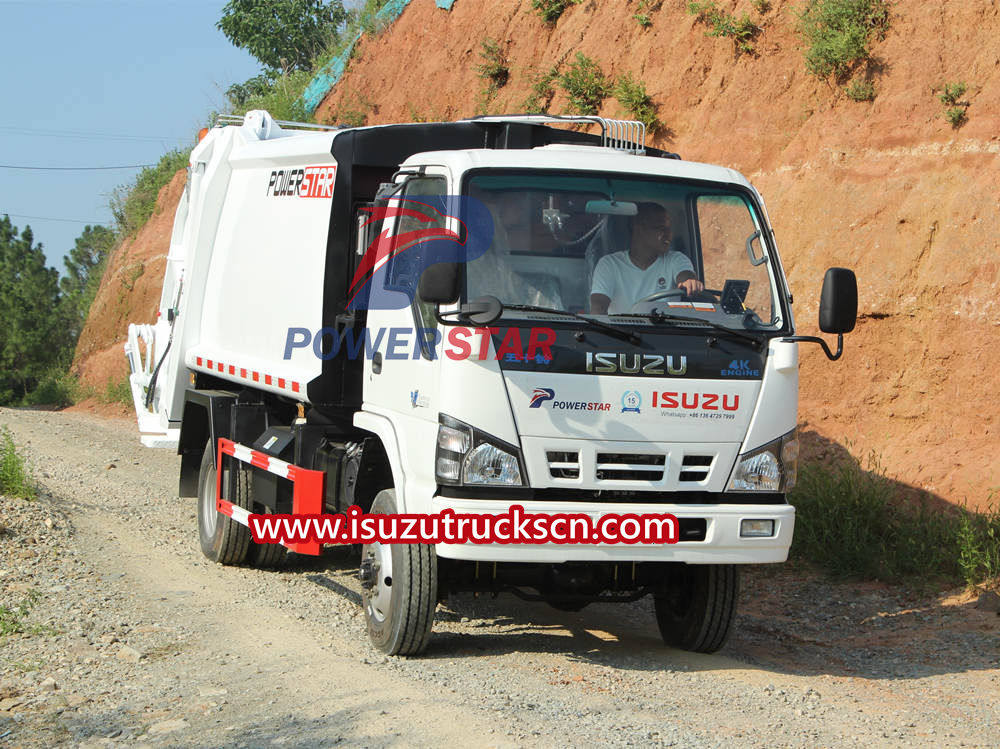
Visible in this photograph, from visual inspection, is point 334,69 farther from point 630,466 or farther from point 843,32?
point 630,466

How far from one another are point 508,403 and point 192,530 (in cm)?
530

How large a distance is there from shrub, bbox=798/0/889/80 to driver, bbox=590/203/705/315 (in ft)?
24.5

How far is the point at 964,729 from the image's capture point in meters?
5.22

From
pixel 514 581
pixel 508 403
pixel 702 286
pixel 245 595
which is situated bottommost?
pixel 245 595

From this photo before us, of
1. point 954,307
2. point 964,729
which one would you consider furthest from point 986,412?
point 964,729

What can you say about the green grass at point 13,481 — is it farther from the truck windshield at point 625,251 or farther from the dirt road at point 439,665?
the truck windshield at point 625,251

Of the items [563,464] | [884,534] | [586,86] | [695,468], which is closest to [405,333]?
[563,464]

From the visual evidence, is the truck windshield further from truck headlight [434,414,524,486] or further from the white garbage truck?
truck headlight [434,414,524,486]

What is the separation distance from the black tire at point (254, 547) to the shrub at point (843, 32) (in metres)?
8.22

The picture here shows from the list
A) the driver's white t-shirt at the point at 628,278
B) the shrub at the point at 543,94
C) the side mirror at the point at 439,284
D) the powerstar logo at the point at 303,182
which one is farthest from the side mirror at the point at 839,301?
the shrub at the point at 543,94

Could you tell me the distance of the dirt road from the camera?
16.1 feet

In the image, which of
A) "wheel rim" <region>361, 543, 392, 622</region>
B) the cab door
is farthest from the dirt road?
the cab door

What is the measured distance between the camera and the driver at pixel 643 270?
18.7ft

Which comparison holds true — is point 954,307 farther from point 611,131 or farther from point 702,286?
point 702,286
